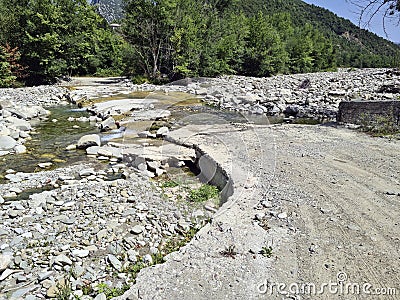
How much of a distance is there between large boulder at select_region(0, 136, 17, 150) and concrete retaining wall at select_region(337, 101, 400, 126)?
10314mm

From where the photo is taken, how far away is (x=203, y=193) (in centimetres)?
609

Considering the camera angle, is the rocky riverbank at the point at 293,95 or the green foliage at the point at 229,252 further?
the rocky riverbank at the point at 293,95

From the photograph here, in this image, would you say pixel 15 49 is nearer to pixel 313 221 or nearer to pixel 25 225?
pixel 25 225

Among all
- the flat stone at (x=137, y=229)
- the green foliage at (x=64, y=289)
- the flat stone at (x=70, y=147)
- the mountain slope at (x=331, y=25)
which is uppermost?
the mountain slope at (x=331, y=25)

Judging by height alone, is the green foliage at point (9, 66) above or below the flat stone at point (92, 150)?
above

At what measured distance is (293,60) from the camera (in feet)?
122

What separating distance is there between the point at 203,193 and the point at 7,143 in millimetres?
6250

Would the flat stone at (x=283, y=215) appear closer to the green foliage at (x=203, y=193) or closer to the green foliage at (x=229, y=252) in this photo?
the green foliage at (x=229, y=252)

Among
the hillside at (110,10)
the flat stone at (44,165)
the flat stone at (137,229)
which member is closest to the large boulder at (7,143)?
the flat stone at (44,165)

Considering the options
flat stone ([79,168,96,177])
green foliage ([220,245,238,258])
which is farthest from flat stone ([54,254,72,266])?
flat stone ([79,168,96,177])

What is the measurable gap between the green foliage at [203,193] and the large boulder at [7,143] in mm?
5794

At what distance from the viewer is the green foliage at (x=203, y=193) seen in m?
5.95

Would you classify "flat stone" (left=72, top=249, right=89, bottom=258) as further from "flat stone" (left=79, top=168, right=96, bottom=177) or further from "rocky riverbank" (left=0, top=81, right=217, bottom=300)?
"flat stone" (left=79, top=168, right=96, bottom=177)

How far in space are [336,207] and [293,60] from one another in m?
35.4
